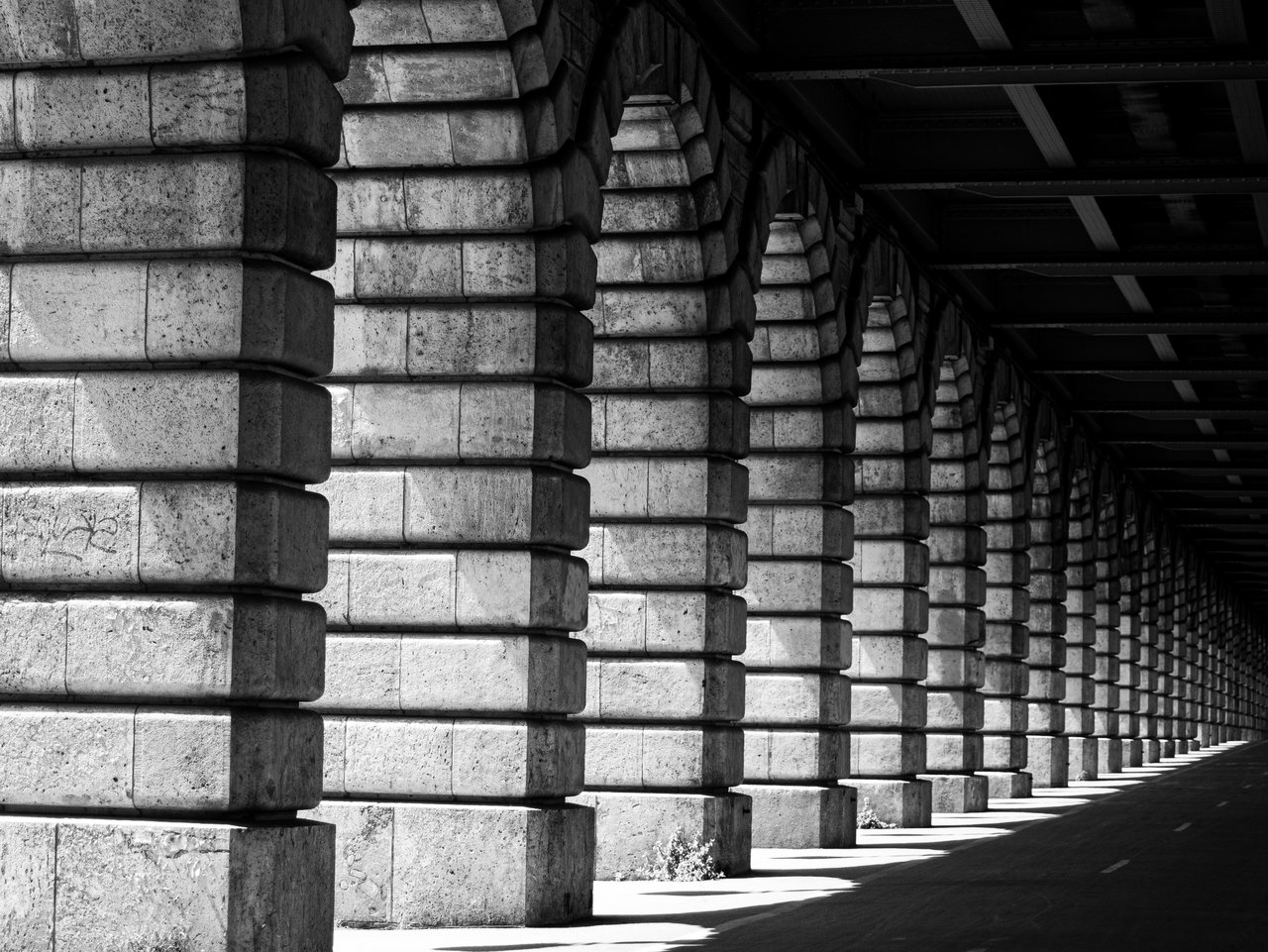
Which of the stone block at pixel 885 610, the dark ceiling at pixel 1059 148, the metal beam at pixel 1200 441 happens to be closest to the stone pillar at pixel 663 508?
the dark ceiling at pixel 1059 148

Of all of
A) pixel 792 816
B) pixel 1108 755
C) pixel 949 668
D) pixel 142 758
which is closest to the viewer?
pixel 142 758

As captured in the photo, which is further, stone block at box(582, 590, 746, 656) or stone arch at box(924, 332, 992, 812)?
stone arch at box(924, 332, 992, 812)

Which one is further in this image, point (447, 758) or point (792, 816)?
point (792, 816)

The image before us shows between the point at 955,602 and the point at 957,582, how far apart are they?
317 millimetres

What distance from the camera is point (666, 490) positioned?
58.7 ft

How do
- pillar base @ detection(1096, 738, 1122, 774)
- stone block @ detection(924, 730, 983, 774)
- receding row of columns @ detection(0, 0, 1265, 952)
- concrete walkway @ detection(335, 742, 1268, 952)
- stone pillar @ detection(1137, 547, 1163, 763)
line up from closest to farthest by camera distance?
receding row of columns @ detection(0, 0, 1265, 952) < concrete walkway @ detection(335, 742, 1268, 952) < stone block @ detection(924, 730, 983, 774) < pillar base @ detection(1096, 738, 1122, 774) < stone pillar @ detection(1137, 547, 1163, 763)

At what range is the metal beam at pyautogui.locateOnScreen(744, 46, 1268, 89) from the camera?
17.7 metres

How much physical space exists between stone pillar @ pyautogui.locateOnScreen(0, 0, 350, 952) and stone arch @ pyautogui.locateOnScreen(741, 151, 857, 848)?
11.9 meters

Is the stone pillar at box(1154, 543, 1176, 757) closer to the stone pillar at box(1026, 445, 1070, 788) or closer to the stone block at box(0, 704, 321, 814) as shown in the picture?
the stone pillar at box(1026, 445, 1070, 788)

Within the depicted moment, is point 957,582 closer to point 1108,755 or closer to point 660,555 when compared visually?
point 660,555

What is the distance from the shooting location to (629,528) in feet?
58.9

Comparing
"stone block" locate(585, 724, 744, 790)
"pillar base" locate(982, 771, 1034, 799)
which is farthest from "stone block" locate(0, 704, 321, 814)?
"pillar base" locate(982, 771, 1034, 799)

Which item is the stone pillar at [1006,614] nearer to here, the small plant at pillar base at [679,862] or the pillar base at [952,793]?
the pillar base at [952,793]

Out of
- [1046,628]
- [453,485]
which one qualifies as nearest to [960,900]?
[453,485]
